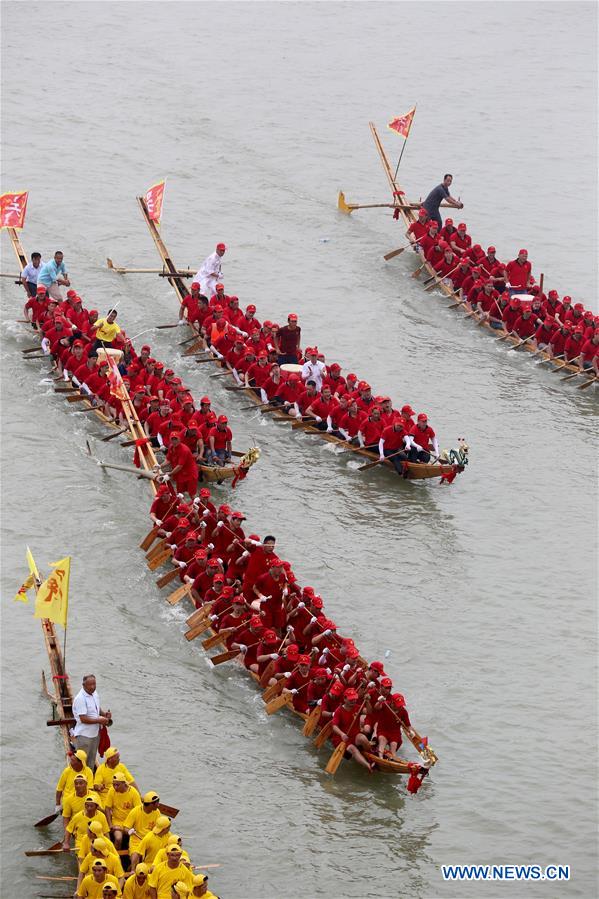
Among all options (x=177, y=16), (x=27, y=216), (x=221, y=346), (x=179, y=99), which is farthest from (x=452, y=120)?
(x=221, y=346)

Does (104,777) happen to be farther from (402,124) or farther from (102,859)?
(402,124)

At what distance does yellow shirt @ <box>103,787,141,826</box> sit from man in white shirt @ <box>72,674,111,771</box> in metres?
1.04

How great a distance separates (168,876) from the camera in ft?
49.3

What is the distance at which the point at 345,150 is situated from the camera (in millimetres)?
41594

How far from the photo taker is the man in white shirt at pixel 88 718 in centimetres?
1692

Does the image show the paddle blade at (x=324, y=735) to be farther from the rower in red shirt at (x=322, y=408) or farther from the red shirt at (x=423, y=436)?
the rower in red shirt at (x=322, y=408)

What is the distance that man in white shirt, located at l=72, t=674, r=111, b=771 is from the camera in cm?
1692

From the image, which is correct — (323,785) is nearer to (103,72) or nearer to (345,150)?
(345,150)

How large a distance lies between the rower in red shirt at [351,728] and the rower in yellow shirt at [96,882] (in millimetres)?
3982

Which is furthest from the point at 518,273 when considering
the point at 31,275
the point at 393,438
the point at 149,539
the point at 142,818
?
the point at 142,818

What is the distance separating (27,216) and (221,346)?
923 centimetres

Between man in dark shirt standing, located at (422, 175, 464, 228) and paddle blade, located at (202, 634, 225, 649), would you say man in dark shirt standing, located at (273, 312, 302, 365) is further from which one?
paddle blade, located at (202, 634, 225, 649)

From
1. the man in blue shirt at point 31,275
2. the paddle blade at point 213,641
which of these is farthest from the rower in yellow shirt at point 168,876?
the man in blue shirt at point 31,275

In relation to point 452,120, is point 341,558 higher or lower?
lower
